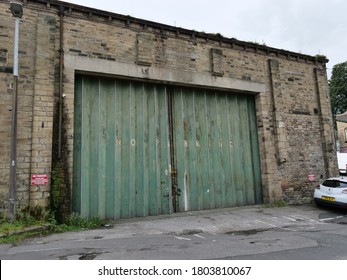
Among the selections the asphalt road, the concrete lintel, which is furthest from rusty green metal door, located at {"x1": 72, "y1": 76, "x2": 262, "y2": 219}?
the asphalt road

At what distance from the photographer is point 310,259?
4316 mm

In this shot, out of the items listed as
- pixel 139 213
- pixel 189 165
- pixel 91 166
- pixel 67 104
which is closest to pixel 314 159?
pixel 189 165

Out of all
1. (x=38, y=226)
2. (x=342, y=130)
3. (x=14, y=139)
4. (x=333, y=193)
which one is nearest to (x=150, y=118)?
(x=14, y=139)

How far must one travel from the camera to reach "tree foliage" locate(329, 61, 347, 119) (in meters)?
43.3

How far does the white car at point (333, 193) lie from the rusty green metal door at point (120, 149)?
5536 millimetres

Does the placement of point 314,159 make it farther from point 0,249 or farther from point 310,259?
point 0,249

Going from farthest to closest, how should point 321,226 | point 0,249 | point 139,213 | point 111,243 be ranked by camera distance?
point 139,213 < point 321,226 < point 111,243 < point 0,249

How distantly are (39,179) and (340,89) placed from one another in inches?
1868

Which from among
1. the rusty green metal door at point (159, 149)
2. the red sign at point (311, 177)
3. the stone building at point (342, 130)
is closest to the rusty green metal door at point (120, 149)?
the rusty green metal door at point (159, 149)

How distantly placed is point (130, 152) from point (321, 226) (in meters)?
5.67

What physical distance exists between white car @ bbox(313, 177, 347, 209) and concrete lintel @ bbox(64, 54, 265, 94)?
13.6 feet

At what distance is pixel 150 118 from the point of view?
8883 mm

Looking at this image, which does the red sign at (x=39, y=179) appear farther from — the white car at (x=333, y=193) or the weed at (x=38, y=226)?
the white car at (x=333, y=193)

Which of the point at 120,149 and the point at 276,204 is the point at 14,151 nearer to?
the point at 120,149
